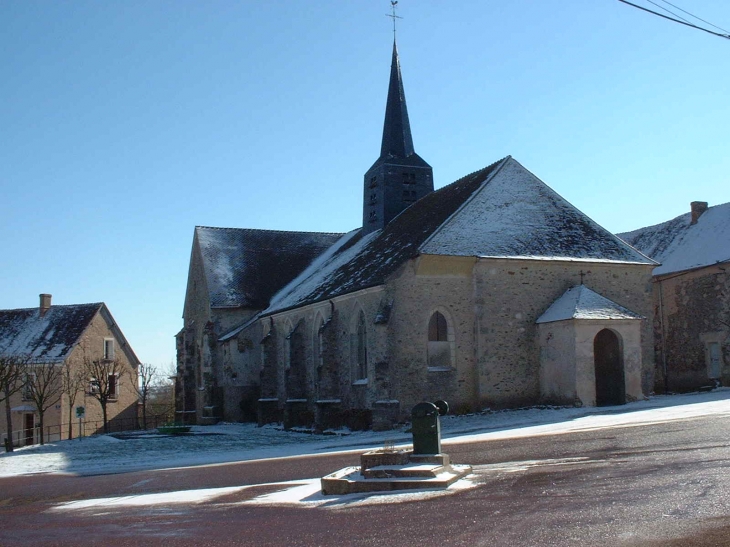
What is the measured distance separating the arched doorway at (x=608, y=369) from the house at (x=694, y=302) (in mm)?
8048

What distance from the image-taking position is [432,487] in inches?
420

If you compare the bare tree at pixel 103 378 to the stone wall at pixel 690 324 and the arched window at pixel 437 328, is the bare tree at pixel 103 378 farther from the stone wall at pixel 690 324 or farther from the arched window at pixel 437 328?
the stone wall at pixel 690 324

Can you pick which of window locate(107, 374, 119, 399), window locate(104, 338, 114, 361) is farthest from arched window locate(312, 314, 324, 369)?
window locate(104, 338, 114, 361)

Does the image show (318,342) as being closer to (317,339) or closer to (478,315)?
(317,339)

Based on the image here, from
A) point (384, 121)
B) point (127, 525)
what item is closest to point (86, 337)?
point (384, 121)

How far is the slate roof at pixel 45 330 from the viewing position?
4356cm

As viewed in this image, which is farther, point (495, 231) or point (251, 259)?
point (251, 259)

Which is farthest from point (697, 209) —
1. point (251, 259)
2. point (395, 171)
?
point (251, 259)

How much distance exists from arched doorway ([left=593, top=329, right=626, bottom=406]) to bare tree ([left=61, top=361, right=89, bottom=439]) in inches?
1080

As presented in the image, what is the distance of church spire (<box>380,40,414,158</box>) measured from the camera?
35.2 metres

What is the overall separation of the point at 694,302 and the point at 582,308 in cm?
1203

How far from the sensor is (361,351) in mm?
27844

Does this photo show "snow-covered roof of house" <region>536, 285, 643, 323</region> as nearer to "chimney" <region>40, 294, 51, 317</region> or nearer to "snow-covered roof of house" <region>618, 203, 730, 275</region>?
"snow-covered roof of house" <region>618, 203, 730, 275</region>

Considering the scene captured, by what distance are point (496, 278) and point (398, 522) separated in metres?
17.4
